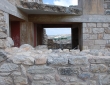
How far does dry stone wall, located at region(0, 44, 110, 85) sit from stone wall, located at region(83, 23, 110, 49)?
11.3 ft

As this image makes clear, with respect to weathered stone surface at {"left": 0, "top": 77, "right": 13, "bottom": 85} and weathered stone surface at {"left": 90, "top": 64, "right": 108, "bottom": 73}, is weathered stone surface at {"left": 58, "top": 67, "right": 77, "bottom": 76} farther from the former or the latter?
weathered stone surface at {"left": 0, "top": 77, "right": 13, "bottom": 85}

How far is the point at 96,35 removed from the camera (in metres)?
5.28

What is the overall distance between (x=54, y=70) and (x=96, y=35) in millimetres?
3790

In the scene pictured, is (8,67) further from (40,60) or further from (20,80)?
(40,60)

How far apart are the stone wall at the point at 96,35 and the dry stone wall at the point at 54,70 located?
344cm

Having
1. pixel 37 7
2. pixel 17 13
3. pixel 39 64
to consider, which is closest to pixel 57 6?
pixel 37 7

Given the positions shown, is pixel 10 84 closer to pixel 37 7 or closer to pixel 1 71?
pixel 1 71

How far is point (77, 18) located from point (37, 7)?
166 cm

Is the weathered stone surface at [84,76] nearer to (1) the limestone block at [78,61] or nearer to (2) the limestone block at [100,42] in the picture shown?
(1) the limestone block at [78,61]

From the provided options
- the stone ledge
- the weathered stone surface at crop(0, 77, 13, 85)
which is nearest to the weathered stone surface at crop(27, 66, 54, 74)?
the weathered stone surface at crop(0, 77, 13, 85)

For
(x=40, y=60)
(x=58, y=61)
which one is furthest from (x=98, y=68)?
(x=40, y=60)

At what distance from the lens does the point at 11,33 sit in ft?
17.6

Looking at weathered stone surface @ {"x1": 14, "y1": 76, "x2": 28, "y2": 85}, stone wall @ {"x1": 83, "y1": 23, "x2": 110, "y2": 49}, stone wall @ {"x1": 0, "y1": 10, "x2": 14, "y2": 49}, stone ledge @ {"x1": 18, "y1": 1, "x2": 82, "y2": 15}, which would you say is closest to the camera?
weathered stone surface @ {"x1": 14, "y1": 76, "x2": 28, "y2": 85}

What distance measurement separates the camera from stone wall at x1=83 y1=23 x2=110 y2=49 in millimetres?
5262
